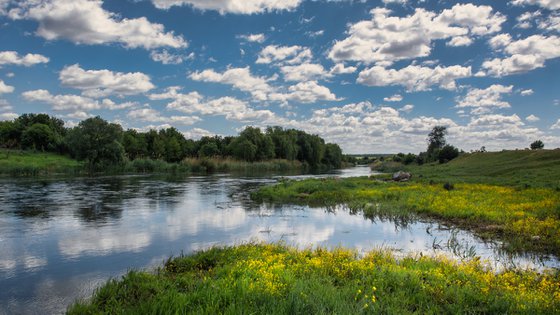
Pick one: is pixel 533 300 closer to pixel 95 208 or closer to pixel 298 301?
pixel 298 301

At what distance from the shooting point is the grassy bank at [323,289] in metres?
6.40

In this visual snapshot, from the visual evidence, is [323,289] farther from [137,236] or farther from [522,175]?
[522,175]

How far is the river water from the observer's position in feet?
31.1

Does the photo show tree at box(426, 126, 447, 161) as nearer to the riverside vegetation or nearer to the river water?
the riverside vegetation

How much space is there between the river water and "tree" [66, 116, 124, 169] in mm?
39259

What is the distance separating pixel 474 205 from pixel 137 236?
16.3m

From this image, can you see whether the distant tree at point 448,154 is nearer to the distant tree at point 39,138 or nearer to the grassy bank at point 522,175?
the grassy bank at point 522,175

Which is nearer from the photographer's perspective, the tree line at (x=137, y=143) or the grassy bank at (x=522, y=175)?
the grassy bank at (x=522, y=175)

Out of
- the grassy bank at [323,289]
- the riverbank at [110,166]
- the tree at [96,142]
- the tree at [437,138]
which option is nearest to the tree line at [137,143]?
the tree at [96,142]

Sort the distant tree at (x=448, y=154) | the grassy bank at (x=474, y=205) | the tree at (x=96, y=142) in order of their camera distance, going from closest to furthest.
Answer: the grassy bank at (x=474, y=205) → the tree at (x=96, y=142) → the distant tree at (x=448, y=154)

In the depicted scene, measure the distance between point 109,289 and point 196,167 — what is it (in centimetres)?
6895

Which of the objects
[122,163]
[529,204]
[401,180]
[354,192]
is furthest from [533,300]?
[122,163]

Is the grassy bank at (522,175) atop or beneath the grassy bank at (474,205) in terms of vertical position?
atop

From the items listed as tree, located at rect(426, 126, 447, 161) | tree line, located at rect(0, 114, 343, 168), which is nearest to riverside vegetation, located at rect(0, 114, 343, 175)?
tree line, located at rect(0, 114, 343, 168)
